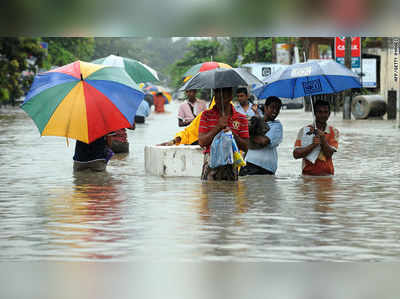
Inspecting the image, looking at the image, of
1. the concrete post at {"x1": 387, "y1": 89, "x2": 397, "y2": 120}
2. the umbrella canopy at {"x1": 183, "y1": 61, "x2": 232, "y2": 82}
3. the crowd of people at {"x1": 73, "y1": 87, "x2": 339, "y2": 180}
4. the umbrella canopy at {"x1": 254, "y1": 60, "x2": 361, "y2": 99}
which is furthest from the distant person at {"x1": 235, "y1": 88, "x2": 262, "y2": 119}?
the concrete post at {"x1": 387, "y1": 89, "x2": 397, "y2": 120}

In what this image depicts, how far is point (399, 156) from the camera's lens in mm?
17344

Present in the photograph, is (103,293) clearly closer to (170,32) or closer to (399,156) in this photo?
(170,32)

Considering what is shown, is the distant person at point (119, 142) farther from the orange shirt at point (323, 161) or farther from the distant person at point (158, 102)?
the distant person at point (158, 102)

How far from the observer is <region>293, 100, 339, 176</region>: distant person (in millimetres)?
11914

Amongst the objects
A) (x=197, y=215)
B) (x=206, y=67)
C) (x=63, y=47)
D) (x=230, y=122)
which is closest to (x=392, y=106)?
(x=206, y=67)

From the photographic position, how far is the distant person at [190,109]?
15.8 meters

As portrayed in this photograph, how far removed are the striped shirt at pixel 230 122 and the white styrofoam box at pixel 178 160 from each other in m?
2.30

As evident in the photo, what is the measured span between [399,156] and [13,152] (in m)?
8.22

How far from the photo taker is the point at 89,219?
9430mm

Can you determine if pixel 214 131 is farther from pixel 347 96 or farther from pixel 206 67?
pixel 347 96

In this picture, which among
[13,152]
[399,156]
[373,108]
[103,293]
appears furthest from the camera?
[373,108]

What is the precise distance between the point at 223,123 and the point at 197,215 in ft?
5.45

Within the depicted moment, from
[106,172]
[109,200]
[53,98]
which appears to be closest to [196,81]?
[109,200]

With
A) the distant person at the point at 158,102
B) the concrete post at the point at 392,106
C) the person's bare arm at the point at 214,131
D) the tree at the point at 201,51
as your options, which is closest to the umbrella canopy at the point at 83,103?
the person's bare arm at the point at 214,131
